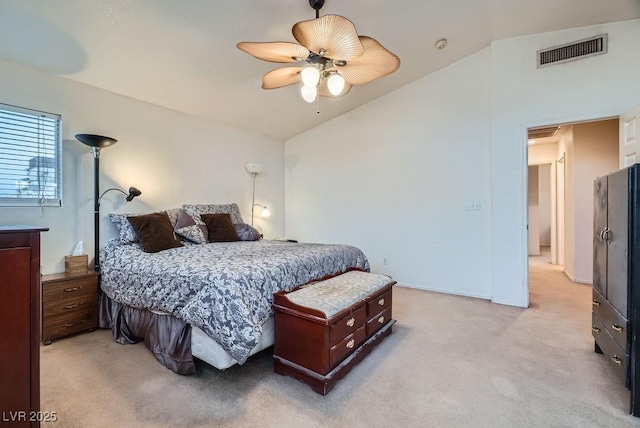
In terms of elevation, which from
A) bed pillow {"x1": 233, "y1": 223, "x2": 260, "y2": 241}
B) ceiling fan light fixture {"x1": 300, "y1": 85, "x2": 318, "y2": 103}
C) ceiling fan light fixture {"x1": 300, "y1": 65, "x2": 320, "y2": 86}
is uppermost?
ceiling fan light fixture {"x1": 300, "y1": 65, "x2": 320, "y2": 86}

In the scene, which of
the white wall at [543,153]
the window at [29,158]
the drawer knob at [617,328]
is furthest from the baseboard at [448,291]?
the window at [29,158]

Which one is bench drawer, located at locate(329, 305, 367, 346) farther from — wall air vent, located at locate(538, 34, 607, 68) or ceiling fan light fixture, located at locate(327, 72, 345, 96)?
wall air vent, located at locate(538, 34, 607, 68)

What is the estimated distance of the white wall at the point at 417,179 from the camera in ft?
12.1

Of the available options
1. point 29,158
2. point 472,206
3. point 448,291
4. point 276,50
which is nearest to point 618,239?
point 472,206

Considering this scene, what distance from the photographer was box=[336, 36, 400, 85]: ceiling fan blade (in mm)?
2035

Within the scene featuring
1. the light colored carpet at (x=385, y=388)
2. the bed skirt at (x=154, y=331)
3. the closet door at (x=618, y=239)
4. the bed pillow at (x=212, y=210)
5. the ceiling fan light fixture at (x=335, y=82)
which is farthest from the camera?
the bed pillow at (x=212, y=210)

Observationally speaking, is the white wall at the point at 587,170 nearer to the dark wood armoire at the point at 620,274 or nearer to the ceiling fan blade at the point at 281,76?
the dark wood armoire at the point at 620,274

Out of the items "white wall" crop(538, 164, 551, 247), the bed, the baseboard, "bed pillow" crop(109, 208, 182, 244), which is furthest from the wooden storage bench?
"white wall" crop(538, 164, 551, 247)

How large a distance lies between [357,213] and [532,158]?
4396 mm

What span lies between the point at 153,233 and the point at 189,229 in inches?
18.4

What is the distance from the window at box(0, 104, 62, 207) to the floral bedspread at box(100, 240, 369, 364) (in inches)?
29.2

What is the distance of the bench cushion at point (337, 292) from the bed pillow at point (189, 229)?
1.66m

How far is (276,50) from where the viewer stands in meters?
2.07

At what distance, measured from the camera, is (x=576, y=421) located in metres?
1.52
